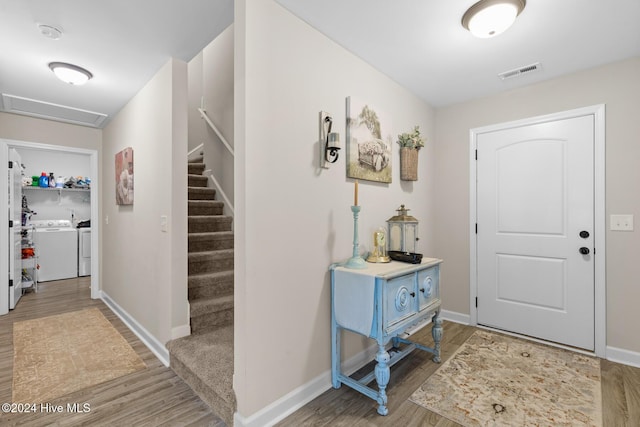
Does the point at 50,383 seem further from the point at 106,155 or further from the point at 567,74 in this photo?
the point at 567,74

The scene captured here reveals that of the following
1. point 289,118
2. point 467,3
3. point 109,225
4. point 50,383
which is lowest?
point 50,383

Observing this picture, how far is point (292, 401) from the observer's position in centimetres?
183

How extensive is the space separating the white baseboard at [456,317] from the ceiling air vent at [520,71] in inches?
95.5

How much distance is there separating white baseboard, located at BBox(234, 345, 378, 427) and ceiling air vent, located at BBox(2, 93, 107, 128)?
385cm

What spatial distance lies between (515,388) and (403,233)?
1.30 meters

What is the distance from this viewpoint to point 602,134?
2.51 metres

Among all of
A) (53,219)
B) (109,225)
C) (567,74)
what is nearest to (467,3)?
(567,74)

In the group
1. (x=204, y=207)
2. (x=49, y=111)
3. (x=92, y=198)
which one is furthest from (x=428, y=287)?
(x=49, y=111)

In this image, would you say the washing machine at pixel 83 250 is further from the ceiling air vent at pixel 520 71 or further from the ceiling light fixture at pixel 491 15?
the ceiling air vent at pixel 520 71

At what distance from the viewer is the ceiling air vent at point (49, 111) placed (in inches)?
127

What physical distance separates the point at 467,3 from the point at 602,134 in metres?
1.80

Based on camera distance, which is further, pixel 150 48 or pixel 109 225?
pixel 109 225

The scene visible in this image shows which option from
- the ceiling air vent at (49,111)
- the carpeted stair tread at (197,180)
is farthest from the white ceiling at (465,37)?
the ceiling air vent at (49,111)

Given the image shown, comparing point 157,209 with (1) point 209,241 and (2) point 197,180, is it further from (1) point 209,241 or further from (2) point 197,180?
(2) point 197,180
